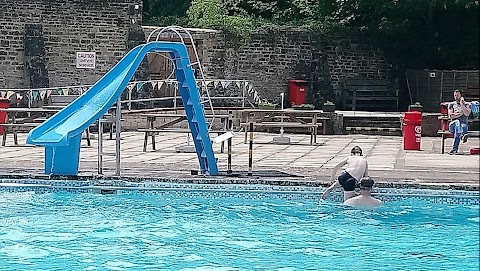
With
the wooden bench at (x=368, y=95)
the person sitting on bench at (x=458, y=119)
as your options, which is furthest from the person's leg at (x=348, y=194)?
the wooden bench at (x=368, y=95)

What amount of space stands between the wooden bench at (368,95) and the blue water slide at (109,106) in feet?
47.4

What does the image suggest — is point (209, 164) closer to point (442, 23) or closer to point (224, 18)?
point (224, 18)

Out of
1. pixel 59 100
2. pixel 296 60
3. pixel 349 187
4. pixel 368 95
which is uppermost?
pixel 296 60

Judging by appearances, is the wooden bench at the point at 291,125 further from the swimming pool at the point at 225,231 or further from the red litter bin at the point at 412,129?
the swimming pool at the point at 225,231

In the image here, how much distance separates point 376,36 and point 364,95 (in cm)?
207

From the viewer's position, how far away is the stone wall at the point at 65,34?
21859mm

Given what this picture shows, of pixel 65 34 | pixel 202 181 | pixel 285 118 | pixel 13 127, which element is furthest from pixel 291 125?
pixel 65 34

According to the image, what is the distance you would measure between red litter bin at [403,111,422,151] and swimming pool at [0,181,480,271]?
16.8 ft

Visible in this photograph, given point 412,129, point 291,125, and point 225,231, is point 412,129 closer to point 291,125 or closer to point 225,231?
point 291,125

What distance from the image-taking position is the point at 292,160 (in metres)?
13.3

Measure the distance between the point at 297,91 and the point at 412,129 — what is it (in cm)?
955

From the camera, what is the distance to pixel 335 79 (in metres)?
25.9

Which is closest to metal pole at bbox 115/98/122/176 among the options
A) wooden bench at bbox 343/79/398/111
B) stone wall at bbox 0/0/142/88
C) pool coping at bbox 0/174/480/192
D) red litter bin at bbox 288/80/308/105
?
pool coping at bbox 0/174/480/192

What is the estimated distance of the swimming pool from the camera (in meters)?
7.34
